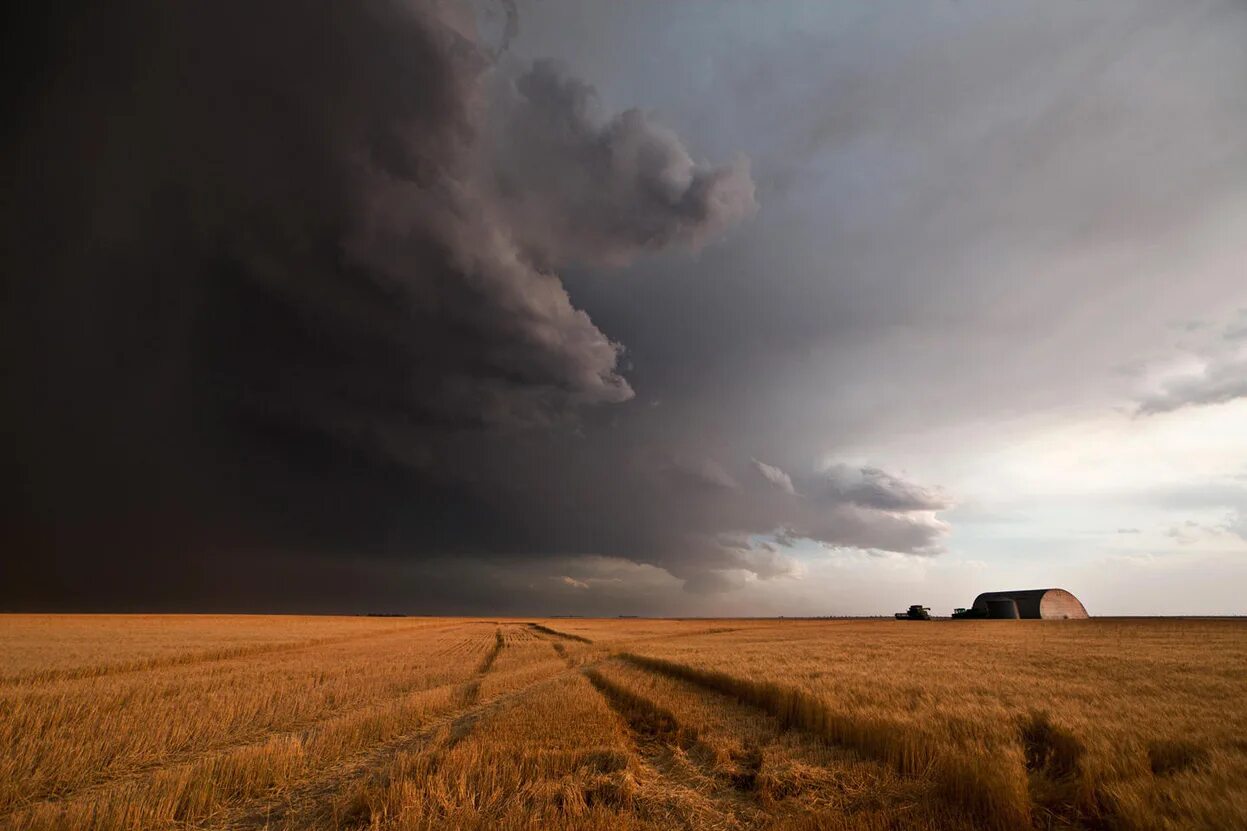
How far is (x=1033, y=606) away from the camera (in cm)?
9825

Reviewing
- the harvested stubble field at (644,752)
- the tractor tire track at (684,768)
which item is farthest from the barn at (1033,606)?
the tractor tire track at (684,768)

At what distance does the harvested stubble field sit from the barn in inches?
3630

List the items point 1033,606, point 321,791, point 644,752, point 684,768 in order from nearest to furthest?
point 321,791 → point 684,768 → point 644,752 → point 1033,606

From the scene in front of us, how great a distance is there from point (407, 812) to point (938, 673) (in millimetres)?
19223

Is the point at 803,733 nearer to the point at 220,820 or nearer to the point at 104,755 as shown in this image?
the point at 220,820

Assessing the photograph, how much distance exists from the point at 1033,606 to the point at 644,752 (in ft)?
384

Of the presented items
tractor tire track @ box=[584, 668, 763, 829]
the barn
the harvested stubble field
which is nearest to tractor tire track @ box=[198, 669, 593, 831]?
the harvested stubble field

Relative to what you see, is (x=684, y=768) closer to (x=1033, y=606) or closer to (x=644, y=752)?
(x=644, y=752)

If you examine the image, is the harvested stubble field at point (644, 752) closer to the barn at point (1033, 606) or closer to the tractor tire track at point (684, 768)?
the tractor tire track at point (684, 768)

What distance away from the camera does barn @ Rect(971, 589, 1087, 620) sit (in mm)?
96375

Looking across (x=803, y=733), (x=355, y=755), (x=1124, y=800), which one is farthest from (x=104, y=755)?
(x=1124, y=800)

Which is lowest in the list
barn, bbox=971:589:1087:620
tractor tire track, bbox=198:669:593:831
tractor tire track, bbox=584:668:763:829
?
tractor tire track, bbox=198:669:593:831

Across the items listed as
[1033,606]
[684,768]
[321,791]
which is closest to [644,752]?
[684,768]

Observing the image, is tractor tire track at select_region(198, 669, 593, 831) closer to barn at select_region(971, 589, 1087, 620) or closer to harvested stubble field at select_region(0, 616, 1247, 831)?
harvested stubble field at select_region(0, 616, 1247, 831)
